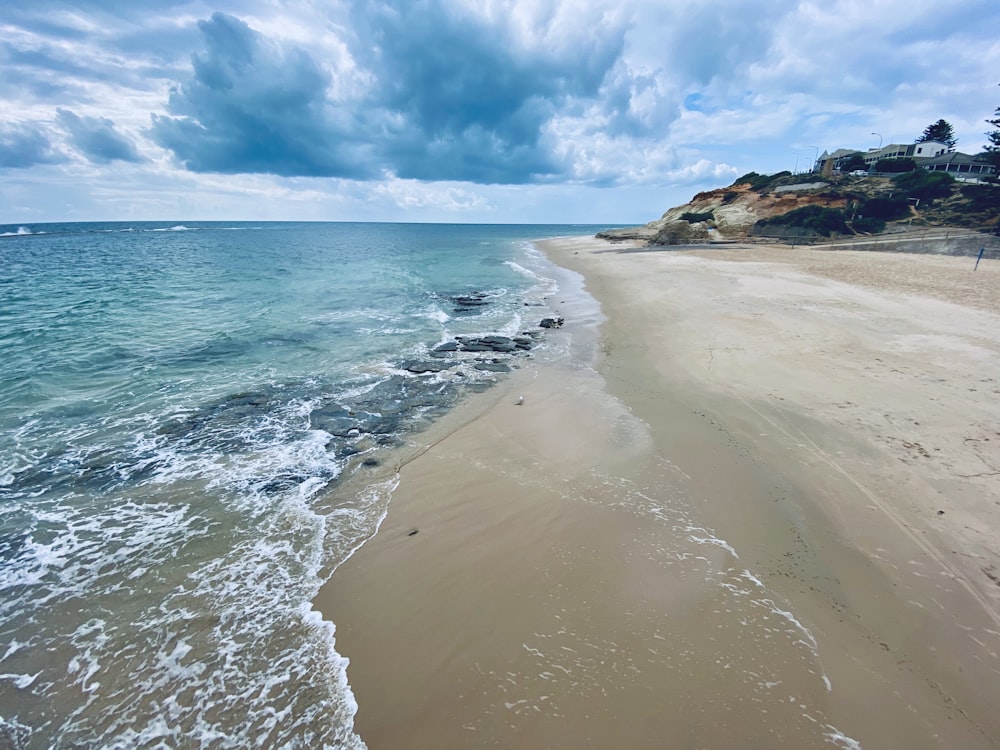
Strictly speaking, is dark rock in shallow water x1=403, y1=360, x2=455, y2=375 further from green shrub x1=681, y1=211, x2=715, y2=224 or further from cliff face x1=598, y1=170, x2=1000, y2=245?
green shrub x1=681, y1=211, x2=715, y2=224

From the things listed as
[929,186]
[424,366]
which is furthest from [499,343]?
[929,186]

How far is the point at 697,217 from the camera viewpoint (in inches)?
2408

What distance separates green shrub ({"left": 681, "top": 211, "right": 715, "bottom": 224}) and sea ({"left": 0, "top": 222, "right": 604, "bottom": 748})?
51.5m

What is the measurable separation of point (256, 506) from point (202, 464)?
2336 millimetres

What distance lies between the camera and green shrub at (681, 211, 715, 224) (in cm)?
6012

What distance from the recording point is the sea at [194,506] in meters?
4.53

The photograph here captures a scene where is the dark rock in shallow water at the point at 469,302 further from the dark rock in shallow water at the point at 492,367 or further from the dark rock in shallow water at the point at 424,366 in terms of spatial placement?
the dark rock in shallow water at the point at 492,367

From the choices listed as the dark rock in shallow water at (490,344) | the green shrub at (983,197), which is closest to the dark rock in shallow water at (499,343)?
the dark rock in shallow water at (490,344)

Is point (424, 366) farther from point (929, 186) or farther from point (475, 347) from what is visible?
point (929, 186)

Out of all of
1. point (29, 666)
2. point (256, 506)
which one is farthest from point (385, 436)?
point (29, 666)

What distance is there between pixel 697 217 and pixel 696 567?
65.6 meters

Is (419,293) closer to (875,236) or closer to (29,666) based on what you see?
(29,666)

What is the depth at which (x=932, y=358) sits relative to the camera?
41.4 ft

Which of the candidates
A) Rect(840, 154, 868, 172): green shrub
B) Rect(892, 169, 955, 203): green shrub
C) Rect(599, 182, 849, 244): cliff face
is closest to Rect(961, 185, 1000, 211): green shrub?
Rect(892, 169, 955, 203): green shrub
